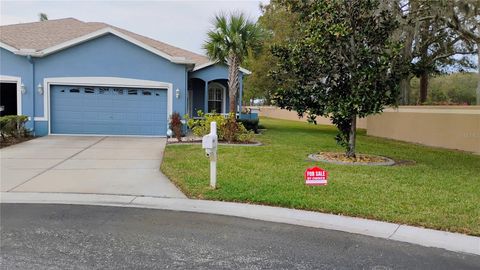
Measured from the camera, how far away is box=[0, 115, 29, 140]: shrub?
47.9 ft

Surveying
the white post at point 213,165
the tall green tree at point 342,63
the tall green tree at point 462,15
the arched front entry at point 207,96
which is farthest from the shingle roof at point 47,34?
the white post at point 213,165

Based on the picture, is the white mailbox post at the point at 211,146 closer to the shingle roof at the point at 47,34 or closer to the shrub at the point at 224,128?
the shrub at the point at 224,128

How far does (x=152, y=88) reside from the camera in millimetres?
18062

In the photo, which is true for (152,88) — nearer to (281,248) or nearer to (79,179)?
(79,179)

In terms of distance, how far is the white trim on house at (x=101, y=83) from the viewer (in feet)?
56.8

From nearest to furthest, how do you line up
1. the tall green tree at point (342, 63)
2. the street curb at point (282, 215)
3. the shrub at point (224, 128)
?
1. the street curb at point (282, 215)
2. the tall green tree at point (342, 63)
3. the shrub at point (224, 128)

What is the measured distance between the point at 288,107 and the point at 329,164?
2158 mm

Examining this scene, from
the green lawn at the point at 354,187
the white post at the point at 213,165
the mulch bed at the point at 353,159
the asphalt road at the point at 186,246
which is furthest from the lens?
the mulch bed at the point at 353,159

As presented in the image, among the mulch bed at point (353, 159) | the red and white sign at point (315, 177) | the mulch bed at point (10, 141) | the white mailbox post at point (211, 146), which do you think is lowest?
the mulch bed at point (353, 159)

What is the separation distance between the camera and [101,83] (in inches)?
693

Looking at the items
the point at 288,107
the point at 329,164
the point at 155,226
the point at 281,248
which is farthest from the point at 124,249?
the point at 288,107

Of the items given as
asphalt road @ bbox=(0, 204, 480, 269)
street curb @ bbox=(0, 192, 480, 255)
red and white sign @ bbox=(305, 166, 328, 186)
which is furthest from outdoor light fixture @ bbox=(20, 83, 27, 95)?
red and white sign @ bbox=(305, 166, 328, 186)

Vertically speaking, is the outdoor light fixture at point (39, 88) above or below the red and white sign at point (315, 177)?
above

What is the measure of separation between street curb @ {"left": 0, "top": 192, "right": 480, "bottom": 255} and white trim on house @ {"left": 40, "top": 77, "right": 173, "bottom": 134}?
1049cm
